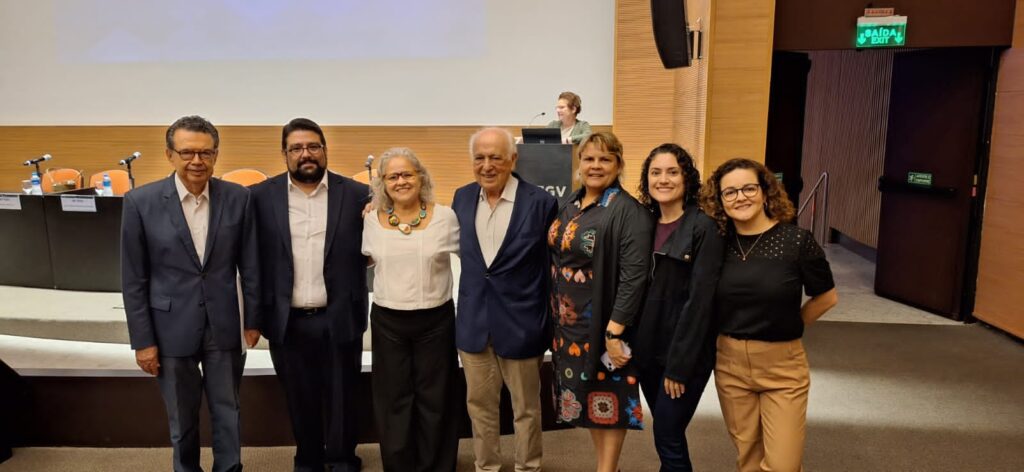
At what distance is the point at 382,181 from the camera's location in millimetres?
2365

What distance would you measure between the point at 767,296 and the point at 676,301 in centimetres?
28

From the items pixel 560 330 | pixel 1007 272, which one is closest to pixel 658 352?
pixel 560 330

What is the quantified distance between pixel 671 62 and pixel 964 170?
2.29 meters

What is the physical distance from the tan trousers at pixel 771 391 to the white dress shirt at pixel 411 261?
99 centimetres

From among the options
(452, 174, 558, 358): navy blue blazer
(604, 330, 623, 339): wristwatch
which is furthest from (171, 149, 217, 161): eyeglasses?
(604, 330, 623, 339): wristwatch

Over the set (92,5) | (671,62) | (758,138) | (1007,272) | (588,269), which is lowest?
(1007,272)

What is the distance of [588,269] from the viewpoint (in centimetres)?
221

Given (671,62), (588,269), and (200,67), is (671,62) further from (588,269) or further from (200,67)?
(200,67)

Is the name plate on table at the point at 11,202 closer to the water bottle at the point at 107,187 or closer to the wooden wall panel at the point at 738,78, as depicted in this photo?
the water bottle at the point at 107,187

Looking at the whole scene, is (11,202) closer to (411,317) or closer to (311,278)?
(311,278)

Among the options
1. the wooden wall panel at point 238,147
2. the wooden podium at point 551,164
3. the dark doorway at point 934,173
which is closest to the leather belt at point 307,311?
the wooden podium at point 551,164

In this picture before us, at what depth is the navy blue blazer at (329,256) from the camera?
2387mm

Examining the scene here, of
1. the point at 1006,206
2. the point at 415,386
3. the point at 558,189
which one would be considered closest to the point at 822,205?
the point at 1006,206

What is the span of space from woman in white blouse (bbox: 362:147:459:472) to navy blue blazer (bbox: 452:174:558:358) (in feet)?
0.29
